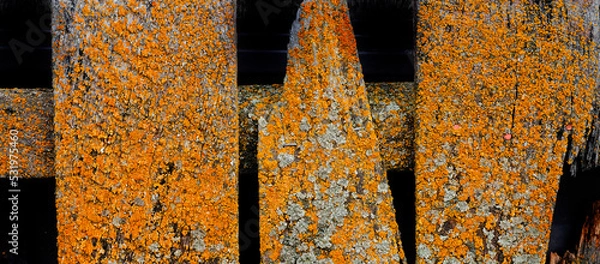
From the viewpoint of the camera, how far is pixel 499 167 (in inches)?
38.9

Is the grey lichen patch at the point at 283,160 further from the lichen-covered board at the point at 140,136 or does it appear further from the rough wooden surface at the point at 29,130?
the rough wooden surface at the point at 29,130

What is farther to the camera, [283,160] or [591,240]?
[591,240]

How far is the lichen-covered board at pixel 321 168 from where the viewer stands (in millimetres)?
930

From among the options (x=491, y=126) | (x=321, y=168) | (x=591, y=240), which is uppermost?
(x=491, y=126)

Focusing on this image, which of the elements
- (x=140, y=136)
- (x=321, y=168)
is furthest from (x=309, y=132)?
(x=140, y=136)

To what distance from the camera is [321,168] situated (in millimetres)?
938

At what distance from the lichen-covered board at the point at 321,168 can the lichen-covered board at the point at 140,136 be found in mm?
102

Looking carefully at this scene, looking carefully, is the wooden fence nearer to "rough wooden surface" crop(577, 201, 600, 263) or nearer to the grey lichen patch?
the grey lichen patch

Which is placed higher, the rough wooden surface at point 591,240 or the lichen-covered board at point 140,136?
the lichen-covered board at point 140,136

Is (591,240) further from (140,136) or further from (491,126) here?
(140,136)

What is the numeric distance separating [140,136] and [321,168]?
1.27 ft

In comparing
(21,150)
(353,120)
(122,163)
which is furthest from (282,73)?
(21,150)

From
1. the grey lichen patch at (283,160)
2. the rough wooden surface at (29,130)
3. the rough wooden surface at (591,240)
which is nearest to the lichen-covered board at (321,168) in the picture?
the grey lichen patch at (283,160)

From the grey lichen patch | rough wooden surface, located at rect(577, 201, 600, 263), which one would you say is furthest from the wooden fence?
rough wooden surface, located at rect(577, 201, 600, 263)
